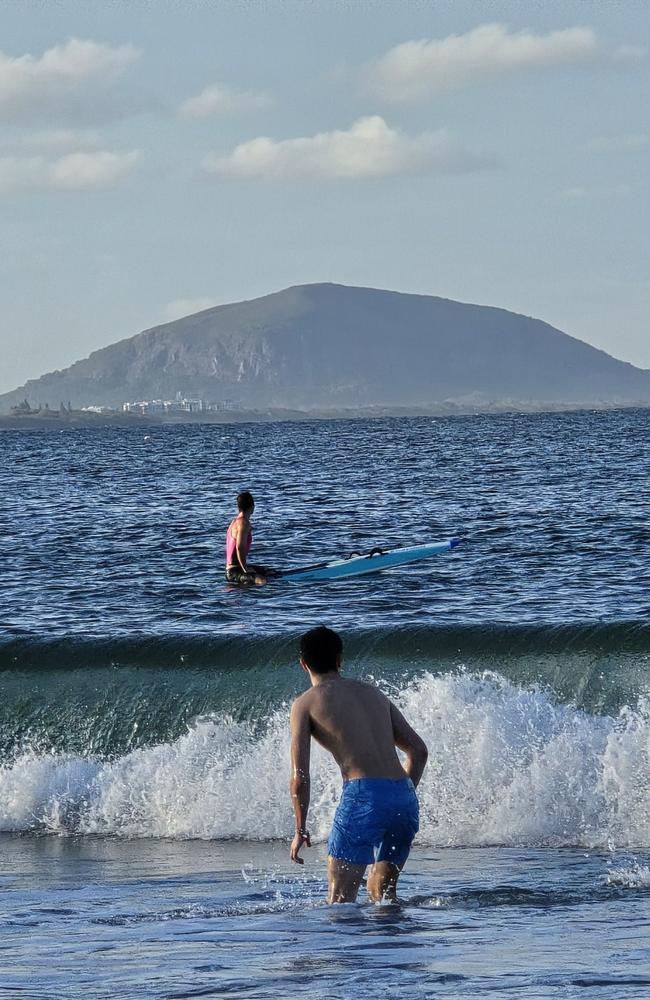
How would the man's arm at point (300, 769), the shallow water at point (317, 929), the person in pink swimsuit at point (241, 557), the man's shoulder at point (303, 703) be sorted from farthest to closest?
the person in pink swimsuit at point (241, 557) < the man's shoulder at point (303, 703) < the man's arm at point (300, 769) < the shallow water at point (317, 929)

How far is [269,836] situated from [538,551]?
56.4 ft

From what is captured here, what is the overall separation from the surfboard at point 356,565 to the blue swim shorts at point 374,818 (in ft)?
54.9

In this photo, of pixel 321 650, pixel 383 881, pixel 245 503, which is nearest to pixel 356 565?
pixel 245 503

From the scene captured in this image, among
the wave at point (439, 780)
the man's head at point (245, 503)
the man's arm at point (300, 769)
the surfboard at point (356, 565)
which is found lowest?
the wave at point (439, 780)

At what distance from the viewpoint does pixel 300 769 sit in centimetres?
816

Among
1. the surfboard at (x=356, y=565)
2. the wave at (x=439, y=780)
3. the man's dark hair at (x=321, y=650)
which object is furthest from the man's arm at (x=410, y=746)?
the surfboard at (x=356, y=565)

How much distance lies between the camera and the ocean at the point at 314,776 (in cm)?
759

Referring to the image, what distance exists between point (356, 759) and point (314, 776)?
5000mm

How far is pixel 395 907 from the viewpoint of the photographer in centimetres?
862

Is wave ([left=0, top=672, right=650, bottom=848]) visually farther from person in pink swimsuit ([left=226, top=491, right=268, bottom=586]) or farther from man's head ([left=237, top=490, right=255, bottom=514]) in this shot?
person in pink swimsuit ([left=226, top=491, right=268, bottom=586])

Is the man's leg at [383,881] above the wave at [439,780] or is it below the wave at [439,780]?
above

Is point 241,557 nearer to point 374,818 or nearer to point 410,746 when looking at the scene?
point 410,746

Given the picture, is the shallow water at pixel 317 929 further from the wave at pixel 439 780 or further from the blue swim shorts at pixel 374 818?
the wave at pixel 439 780

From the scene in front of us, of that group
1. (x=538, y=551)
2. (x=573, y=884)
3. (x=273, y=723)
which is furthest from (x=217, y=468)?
(x=573, y=884)
